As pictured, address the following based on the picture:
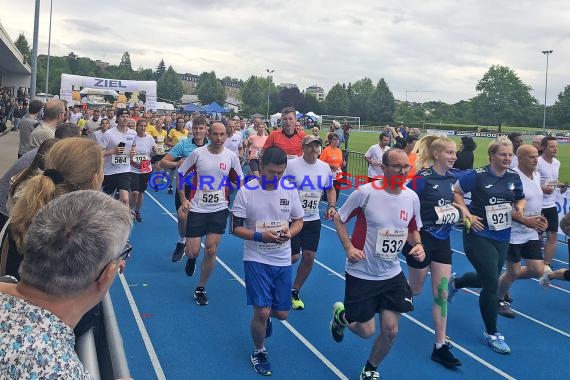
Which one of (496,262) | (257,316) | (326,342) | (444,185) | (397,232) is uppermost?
(444,185)

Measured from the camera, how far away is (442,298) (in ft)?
16.4

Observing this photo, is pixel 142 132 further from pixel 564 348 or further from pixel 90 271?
pixel 90 271

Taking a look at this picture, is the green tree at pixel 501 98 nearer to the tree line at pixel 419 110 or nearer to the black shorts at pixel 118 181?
the tree line at pixel 419 110

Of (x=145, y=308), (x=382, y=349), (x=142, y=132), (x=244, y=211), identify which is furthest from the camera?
(x=142, y=132)

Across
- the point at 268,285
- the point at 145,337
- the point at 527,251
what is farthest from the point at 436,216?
the point at 145,337

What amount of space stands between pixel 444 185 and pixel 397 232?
124cm

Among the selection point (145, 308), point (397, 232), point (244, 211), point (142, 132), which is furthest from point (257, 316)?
point (142, 132)

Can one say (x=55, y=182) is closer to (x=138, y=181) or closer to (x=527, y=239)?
(x=527, y=239)

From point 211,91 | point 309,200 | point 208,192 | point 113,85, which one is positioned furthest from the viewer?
point 211,91

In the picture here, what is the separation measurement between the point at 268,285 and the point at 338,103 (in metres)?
105

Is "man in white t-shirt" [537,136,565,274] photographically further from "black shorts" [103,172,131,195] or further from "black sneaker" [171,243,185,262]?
"black shorts" [103,172,131,195]

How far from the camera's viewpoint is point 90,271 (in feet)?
5.21

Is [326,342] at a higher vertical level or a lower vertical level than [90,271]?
lower

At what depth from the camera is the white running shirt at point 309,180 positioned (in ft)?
20.6
